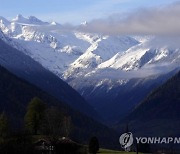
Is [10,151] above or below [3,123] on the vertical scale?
below

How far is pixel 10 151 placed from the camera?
157 meters

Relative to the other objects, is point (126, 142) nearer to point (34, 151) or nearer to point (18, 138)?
point (34, 151)

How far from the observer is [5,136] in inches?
7205

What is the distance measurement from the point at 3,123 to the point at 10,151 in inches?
1613

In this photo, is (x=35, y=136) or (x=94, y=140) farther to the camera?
(x=35, y=136)

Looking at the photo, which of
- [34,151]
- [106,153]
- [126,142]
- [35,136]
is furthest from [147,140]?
[35,136]

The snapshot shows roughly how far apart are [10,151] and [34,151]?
7.94m

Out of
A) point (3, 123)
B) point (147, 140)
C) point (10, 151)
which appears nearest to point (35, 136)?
A: point (3, 123)

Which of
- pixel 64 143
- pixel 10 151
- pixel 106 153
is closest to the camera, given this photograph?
pixel 10 151

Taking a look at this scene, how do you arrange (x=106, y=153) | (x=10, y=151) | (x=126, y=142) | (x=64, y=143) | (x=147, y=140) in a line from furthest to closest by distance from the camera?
(x=106, y=153) < (x=64, y=143) < (x=10, y=151) < (x=147, y=140) < (x=126, y=142)

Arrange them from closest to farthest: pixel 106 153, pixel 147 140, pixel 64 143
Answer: pixel 147 140 → pixel 64 143 → pixel 106 153

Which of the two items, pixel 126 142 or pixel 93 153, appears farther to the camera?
pixel 93 153

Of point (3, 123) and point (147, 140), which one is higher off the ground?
point (3, 123)

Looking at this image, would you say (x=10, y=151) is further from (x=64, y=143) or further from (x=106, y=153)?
(x=106, y=153)
